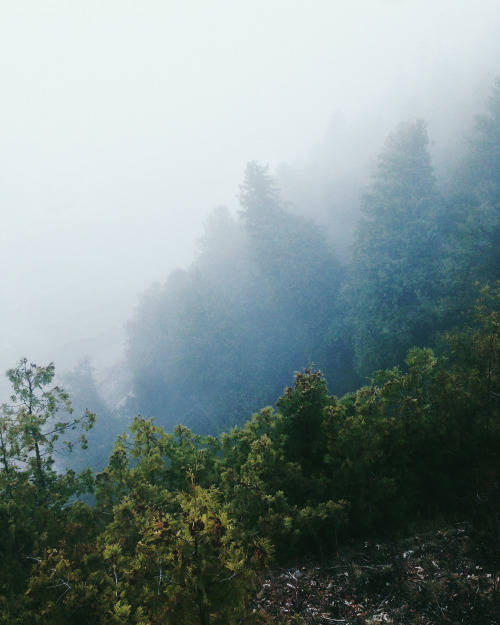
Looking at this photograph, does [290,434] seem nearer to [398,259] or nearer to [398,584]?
[398,584]

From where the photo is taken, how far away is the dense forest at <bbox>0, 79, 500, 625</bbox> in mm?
3977

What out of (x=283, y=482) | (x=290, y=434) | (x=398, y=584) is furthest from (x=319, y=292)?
(x=398, y=584)

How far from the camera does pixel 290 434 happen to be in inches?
350

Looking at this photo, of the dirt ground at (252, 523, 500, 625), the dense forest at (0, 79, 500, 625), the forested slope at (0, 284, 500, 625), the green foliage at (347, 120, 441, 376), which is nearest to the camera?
the dense forest at (0, 79, 500, 625)

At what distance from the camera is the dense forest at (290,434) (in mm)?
3977

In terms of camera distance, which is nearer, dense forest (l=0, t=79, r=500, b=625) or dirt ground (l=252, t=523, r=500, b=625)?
dense forest (l=0, t=79, r=500, b=625)

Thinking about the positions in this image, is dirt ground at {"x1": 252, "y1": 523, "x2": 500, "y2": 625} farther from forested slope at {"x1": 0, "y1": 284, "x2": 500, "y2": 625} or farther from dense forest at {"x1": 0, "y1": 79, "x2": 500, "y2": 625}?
dense forest at {"x1": 0, "y1": 79, "x2": 500, "y2": 625}

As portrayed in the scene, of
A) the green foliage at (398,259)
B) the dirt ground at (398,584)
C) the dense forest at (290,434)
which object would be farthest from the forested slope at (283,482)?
the green foliage at (398,259)

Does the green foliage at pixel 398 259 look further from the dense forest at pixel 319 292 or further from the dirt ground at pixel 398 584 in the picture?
the dirt ground at pixel 398 584

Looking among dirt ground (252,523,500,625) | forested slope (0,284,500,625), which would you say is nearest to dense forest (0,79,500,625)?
forested slope (0,284,500,625)

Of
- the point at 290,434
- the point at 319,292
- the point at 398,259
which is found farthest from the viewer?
the point at 319,292

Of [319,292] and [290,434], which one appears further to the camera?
[319,292]

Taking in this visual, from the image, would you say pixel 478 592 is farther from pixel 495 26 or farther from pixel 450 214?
pixel 495 26

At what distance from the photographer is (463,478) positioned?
7.14 metres
